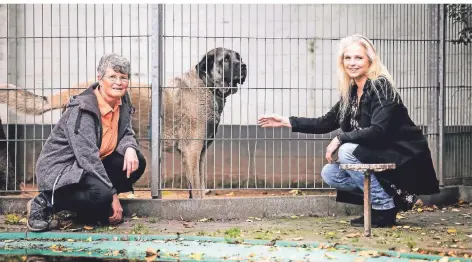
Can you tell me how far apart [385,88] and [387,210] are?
1015mm

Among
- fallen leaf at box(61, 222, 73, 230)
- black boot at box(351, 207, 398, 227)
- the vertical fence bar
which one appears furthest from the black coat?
fallen leaf at box(61, 222, 73, 230)

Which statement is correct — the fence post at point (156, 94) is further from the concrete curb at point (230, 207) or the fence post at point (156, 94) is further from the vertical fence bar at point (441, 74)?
the vertical fence bar at point (441, 74)

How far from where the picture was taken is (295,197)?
8.29 m

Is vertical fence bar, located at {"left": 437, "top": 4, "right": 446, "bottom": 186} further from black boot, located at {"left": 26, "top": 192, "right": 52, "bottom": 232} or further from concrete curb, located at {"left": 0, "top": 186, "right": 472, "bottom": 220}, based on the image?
black boot, located at {"left": 26, "top": 192, "right": 52, "bottom": 232}

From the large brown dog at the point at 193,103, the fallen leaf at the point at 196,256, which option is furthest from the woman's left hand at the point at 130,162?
the fallen leaf at the point at 196,256

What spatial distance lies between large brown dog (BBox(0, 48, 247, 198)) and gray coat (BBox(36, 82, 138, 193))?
1285mm

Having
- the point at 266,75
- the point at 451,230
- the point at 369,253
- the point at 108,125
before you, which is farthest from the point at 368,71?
the point at 266,75

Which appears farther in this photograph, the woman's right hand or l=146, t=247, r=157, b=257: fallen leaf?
the woman's right hand

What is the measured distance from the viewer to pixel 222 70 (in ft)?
29.3

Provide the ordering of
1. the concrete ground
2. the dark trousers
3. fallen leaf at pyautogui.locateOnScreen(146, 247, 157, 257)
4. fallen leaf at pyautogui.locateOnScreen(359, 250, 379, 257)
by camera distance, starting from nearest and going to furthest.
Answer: fallen leaf at pyautogui.locateOnScreen(359, 250, 379, 257) < fallen leaf at pyautogui.locateOnScreen(146, 247, 157, 257) < the concrete ground < the dark trousers

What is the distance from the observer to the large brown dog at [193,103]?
8648mm

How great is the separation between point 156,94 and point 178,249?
2124 mm

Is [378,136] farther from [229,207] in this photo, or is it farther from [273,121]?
[229,207]

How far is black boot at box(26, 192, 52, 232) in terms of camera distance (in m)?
7.20
